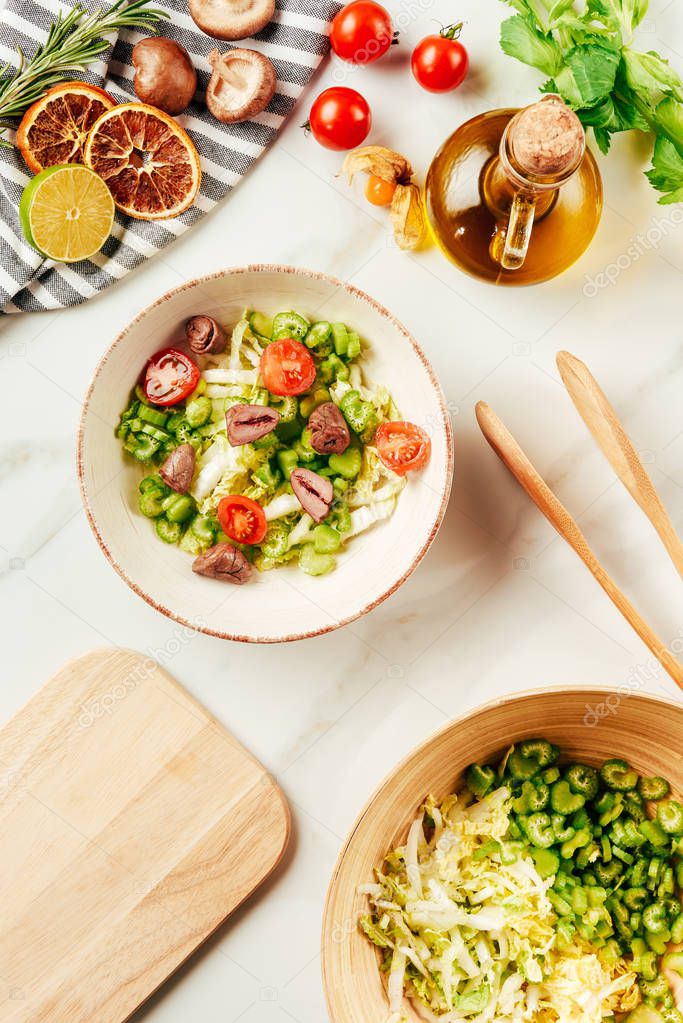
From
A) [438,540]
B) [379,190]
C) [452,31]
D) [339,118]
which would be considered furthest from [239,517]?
[452,31]

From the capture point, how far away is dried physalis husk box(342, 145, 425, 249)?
6.45 ft

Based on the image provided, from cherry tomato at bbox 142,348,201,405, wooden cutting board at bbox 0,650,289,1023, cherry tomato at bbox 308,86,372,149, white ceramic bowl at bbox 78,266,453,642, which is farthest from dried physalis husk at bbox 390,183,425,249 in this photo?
wooden cutting board at bbox 0,650,289,1023

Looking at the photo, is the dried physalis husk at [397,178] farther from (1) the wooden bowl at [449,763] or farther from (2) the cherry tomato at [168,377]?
(1) the wooden bowl at [449,763]

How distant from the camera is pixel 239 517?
6.28 ft

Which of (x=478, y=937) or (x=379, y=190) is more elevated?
(x=379, y=190)

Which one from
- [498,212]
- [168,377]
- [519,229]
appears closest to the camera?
[519,229]

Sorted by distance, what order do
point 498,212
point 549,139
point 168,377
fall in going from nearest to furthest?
1. point 549,139
2. point 498,212
3. point 168,377

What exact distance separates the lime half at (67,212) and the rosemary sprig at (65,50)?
196 millimetres

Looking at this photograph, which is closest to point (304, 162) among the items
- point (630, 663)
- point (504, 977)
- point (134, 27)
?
point (134, 27)

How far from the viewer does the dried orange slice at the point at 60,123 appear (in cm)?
193

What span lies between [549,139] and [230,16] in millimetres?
941

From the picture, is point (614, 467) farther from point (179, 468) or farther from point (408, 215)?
point (179, 468)

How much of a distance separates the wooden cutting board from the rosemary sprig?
1.36 metres

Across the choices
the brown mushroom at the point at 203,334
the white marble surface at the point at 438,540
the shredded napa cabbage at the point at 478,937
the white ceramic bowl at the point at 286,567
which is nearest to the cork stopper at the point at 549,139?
→ the white ceramic bowl at the point at 286,567
